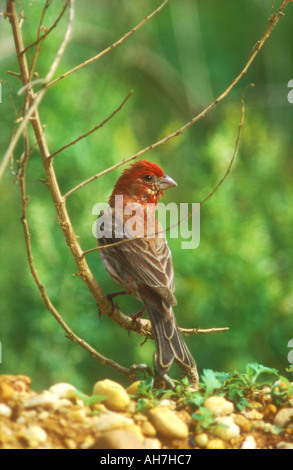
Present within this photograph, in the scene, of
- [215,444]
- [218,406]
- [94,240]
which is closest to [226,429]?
[215,444]

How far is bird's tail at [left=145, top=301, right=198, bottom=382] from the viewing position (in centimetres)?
259

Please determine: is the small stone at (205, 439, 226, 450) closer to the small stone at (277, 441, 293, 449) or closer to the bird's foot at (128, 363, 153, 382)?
the small stone at (277, 441, 293, 449)

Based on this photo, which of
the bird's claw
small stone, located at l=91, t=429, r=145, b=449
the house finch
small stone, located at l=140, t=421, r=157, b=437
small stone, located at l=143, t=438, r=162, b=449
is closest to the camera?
small stone, located at l=91, t=429, r=145, b=449

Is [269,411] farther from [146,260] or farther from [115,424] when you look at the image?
[146,260]

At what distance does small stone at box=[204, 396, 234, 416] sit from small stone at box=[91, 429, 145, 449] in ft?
1.41

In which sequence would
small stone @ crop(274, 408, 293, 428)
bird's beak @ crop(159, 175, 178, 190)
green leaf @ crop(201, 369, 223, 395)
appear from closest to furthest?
small stone @ crop(274, 408, 293, 428) → green leaf @ crop(201, 369, 223, 395) → bird's beak @ crop(159, 175, 178, 190)

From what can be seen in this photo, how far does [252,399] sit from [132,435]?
702mm

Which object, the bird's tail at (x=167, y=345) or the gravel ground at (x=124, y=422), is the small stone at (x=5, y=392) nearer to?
the gravel ground at (x=124, y=422)

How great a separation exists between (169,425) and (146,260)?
51.0 inches

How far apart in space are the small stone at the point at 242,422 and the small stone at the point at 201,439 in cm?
16

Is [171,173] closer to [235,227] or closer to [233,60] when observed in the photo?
[235,227]

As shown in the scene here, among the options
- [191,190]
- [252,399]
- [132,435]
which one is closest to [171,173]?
[191,190]

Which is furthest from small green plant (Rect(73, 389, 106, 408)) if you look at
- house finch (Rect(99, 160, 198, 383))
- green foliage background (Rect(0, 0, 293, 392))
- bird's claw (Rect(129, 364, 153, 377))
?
green foliage background (Rect(0, 0, 293, 392))

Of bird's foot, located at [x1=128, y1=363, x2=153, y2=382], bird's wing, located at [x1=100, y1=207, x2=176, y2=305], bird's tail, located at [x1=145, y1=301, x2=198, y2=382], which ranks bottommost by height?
bird's foot, located at [x1=128, y1=363, x2=153, y2=382]
